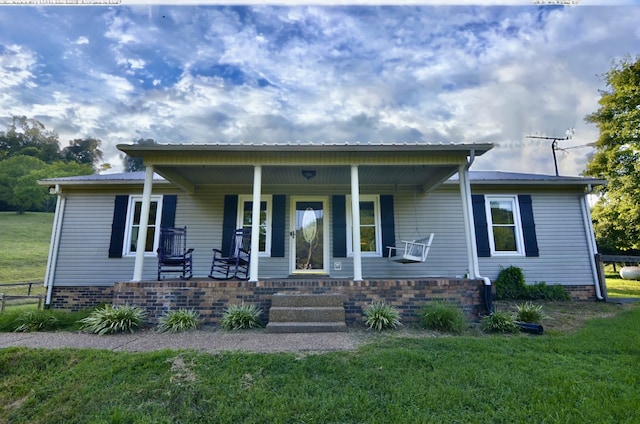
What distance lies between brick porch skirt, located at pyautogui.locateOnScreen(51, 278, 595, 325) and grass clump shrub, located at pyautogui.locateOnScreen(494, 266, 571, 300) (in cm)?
229

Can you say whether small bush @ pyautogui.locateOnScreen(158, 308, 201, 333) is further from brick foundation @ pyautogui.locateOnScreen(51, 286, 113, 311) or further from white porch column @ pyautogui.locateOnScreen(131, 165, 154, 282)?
brick foundation @ pyautogui.locateOnScreen(51, 286, 113, 311)

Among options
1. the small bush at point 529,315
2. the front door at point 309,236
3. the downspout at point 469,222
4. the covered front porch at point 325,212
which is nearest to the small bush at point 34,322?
the covered front porch at point 325,212

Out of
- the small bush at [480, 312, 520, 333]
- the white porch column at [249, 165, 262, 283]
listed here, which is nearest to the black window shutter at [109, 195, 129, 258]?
the white porch column at [249, 165, 262, 283]

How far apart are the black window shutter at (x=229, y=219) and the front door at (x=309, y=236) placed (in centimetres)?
135

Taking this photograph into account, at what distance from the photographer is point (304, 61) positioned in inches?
440

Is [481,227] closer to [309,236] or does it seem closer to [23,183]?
[309,236]

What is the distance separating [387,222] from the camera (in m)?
7.24

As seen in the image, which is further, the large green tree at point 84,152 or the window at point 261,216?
the large green tree at point 84,152

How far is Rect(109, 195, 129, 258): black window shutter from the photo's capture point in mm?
7117

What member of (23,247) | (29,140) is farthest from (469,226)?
(29,140)

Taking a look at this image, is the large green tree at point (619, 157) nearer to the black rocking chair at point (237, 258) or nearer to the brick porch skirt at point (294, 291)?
the brick porch skirt at point (294, 291)

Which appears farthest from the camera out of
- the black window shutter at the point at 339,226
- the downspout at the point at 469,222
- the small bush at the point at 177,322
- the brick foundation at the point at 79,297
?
the black window shutter at the point at 339,226

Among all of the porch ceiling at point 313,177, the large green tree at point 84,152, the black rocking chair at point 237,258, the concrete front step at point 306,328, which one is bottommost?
the concrete front step at point 306,328

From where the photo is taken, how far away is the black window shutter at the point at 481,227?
7.19 m
